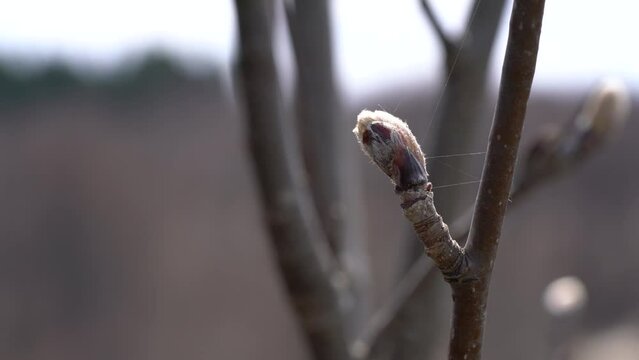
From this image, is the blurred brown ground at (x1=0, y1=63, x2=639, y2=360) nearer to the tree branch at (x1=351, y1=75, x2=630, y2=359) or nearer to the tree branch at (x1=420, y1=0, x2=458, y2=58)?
the tree branch at (x1=351, y1=75, x2=630, y2=359)

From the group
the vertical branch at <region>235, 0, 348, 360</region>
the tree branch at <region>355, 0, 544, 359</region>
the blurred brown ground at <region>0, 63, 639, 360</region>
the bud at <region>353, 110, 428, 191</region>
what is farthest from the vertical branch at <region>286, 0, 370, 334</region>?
the blurred brown ground at <region>0, 63, 639, 360</region>

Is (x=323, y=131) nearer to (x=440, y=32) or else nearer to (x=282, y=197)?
(x=282, y=197)

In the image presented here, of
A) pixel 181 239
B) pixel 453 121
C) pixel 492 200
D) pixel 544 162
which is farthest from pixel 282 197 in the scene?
pixel 181 239

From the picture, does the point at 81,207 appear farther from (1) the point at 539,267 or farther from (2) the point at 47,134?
(1) the point at 539,267

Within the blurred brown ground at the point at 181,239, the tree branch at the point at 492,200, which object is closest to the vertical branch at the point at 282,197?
the tree branch at the point at 492,200

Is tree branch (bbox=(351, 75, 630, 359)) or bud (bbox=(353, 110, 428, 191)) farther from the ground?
bud (bbox=(353, 110, 428, 191))
